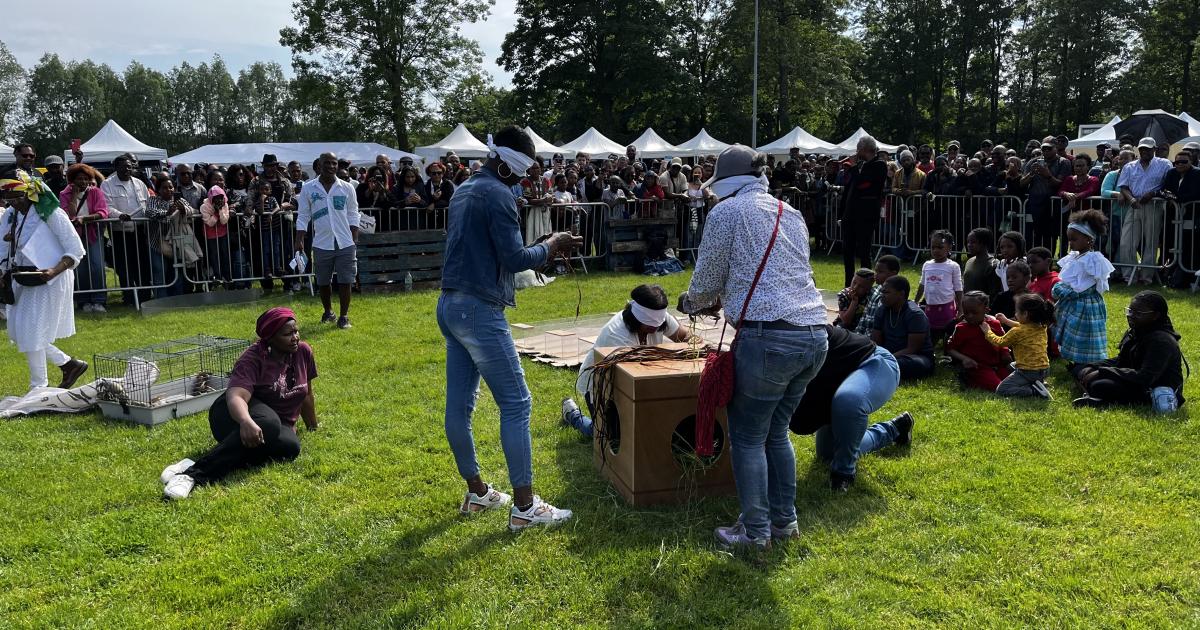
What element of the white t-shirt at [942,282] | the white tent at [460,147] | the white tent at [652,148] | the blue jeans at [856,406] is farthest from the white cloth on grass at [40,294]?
the white tent at [652,148]

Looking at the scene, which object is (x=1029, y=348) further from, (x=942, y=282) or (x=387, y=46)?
(x=387, y=46)

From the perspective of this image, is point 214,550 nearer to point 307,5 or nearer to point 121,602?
point 121,602

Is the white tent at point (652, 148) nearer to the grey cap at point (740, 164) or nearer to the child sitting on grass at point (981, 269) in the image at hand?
the child sitting on grass at point (981, 269)

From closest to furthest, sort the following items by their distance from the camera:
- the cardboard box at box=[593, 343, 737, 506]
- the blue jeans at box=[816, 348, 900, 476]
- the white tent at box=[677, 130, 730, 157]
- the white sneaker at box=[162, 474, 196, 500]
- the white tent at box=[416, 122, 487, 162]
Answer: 1. the cardboard box at box=[593, 343, 737, 506]
2. the blue jeans at box=[816, 348, 900, 476]
3. the white sneaker at box=[162, 474, 196, 500]
4. the white tent at box=[416, 122, 487, 162]
5. the white tent at box=[677, 130, 730, 157]

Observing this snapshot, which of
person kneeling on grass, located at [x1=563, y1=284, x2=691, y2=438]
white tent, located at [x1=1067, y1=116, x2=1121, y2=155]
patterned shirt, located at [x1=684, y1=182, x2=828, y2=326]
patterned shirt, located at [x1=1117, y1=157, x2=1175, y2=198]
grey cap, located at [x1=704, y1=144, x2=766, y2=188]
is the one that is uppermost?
white tent, located at [x1=1067, y1=116, x2=1121, y2=155]

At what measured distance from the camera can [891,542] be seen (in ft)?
14.3

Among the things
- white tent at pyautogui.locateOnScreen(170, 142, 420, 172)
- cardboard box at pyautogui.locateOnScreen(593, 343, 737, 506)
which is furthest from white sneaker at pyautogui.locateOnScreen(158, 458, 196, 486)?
white tent at pyautogui.locateOnScreen(170, 142, 420, 172)

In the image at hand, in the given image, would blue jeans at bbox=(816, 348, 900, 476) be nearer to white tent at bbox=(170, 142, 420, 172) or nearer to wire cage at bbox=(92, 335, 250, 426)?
wire cage at bbox=(92, 335, 250, 426)

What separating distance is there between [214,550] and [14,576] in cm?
88

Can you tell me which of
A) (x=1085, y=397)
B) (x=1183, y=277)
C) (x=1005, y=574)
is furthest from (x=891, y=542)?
(x=1183, y=277)

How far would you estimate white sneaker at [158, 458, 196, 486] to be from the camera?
17.3 ft

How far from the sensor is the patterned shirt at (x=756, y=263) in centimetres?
380

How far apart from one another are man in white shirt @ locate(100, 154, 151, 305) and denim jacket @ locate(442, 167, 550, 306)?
990 centimetres

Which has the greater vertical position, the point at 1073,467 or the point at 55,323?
the point at 55,323
